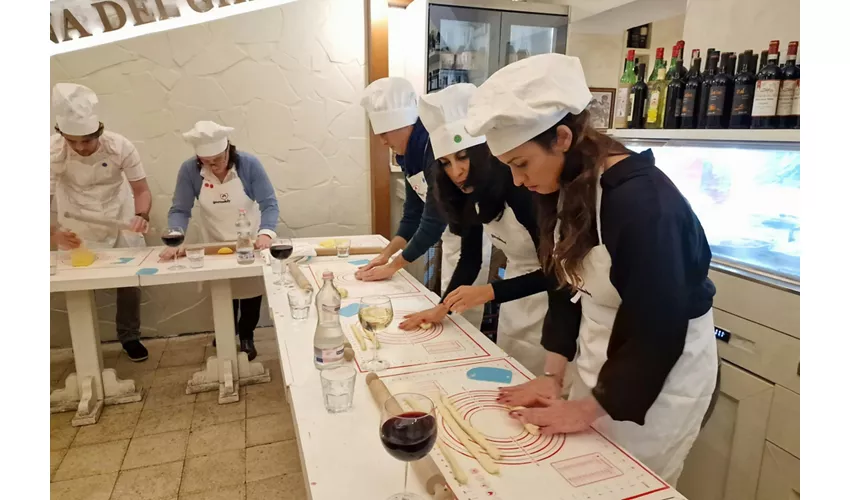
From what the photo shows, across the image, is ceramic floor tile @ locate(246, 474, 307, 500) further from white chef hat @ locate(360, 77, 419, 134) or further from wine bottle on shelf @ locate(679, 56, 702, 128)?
wine bottle on shelf @ locate(679, 56, 702, 128)

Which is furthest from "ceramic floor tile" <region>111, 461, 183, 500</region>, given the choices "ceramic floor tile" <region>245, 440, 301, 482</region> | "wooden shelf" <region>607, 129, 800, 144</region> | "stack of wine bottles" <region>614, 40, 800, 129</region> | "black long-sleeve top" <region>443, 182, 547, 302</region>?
"stack of wine bottles" <region>614, 40, 800, 129</region>

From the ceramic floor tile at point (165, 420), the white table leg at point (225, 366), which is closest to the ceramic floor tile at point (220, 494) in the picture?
the ceramic floor tile at point (165, 420)

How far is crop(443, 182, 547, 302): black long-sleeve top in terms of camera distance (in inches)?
59.9

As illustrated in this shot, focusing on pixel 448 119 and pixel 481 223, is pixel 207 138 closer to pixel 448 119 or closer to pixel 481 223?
pixel 448 119

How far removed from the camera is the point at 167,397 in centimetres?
282

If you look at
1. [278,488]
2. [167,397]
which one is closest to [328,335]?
[278,488]

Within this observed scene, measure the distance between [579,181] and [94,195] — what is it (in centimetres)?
292

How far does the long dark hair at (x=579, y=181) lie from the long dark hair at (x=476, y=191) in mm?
491

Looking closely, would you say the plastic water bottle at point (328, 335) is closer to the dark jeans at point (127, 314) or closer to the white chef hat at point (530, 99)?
the white chef hat at point (530, 99)

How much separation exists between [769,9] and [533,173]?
5.36ft

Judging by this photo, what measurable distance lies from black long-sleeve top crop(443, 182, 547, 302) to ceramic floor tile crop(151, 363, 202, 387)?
2004 millimetres

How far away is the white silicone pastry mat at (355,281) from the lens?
1989mm

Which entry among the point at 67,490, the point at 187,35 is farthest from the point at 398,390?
the point at 187,35
